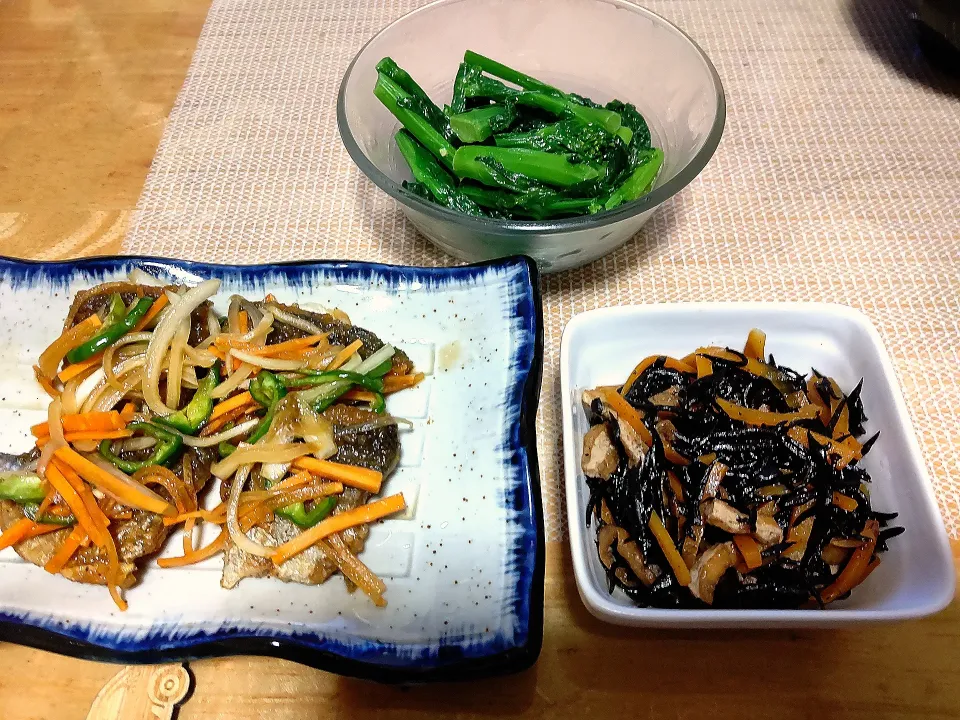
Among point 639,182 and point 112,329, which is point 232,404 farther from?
point 639,182

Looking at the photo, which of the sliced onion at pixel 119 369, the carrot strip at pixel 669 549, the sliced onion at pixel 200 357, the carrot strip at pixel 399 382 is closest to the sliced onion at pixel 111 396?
the sliced onion at pixel 119 369

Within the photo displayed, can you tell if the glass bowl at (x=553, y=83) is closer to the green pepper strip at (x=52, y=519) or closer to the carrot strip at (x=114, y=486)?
the carrot strip at (x=114, y=486)

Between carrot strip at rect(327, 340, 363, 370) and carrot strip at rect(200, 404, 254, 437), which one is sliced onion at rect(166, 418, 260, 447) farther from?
carrot strip at rect(327, 340, 363, 370)

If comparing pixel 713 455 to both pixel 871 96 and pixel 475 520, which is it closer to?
pixel 475 520

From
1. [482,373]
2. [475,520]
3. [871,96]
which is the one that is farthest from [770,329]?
[871,96]

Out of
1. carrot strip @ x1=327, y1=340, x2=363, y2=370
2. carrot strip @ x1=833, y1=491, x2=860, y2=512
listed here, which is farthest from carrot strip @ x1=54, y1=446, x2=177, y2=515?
carrot strip @ x1=833, y1=491, x2=860, y2=512

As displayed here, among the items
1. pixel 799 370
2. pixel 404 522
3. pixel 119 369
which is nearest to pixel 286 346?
pixel 119 369

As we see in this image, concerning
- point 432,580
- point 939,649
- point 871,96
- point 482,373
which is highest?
point 871,96
